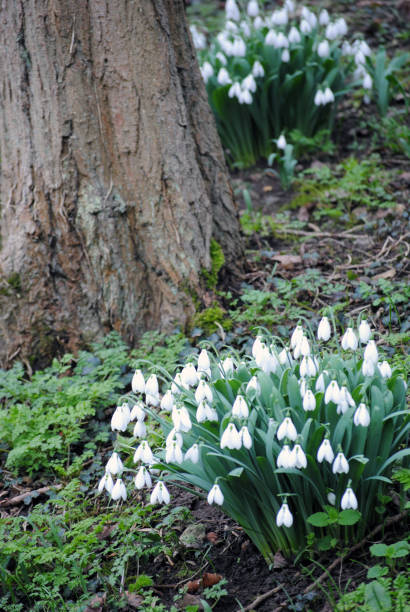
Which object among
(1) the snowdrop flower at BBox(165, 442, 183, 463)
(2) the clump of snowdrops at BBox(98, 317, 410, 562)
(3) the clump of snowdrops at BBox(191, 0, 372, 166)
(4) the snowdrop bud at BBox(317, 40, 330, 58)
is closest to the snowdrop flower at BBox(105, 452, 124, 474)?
(2) the clump of snowdrops at BBox(98, 317, 410, 562)

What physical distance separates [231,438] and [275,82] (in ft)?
13.0

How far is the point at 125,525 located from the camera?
2.62 m

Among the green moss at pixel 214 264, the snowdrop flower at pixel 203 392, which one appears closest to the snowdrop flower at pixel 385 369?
the snowdrop flower at pixel 203 392

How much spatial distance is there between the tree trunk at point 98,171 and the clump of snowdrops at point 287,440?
1.53 metres

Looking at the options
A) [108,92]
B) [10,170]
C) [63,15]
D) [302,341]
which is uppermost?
[63,15]

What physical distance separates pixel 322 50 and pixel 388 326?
2925mm

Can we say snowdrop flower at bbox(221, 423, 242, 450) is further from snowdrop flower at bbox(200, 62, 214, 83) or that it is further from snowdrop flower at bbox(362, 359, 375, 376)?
snowdrop flower at bbox(200, 62, 214, 83)

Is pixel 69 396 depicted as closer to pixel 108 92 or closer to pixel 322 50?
pixel 108 92

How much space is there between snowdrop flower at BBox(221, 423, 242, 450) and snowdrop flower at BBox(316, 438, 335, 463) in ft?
0.84

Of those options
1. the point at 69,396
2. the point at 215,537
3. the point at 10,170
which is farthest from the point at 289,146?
the point at 215,537

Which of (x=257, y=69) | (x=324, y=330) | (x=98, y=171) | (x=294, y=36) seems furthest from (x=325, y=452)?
(x=294, y=36)

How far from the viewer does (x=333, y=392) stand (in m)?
2.03

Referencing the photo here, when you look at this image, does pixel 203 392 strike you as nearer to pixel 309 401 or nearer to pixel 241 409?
pixel 241 409

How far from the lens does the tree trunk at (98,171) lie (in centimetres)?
359
